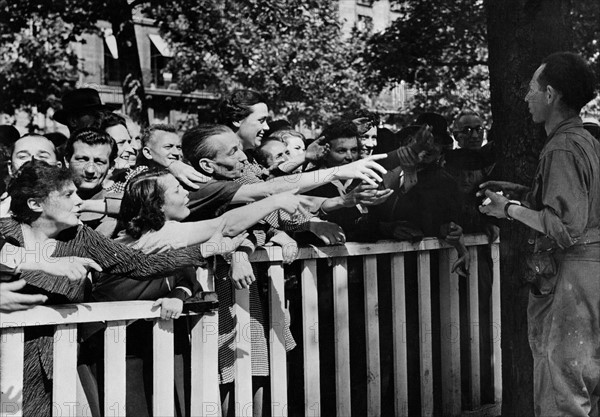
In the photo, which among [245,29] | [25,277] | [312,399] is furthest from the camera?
[245,29]

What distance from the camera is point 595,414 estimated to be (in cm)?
457

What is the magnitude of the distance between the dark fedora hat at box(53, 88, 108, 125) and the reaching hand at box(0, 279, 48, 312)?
289 cm

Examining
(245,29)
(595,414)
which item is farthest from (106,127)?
(245,29)

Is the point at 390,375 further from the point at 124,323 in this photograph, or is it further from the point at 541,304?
the point at 124,323

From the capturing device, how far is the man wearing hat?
5930 mm

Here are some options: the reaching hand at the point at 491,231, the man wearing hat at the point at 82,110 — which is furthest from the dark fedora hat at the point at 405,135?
the man wearing hat at the point at 82,110

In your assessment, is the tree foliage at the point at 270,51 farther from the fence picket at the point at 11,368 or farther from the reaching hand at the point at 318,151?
the fence picket at the point at 11,368

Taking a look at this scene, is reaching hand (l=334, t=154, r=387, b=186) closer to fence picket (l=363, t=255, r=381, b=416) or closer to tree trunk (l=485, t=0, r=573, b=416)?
fence picket (l=363, t=255, r=381, b=416)

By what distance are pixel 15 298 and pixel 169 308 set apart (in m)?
0.67

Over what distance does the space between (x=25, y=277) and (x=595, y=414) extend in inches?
123

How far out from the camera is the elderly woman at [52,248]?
349cm

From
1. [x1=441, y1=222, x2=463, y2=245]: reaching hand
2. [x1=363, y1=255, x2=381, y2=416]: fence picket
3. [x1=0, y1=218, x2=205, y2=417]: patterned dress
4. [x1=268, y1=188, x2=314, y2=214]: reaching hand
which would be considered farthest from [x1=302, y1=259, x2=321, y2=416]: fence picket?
[x1=441, y1=222, x2=463, y2=245]: reaching hand

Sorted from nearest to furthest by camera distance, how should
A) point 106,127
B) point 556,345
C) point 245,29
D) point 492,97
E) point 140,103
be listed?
1. point 556,345
2. point 492,97
3. point 106,127
4. point 140,103
5. point 245,29

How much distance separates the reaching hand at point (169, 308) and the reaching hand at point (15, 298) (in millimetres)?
530
